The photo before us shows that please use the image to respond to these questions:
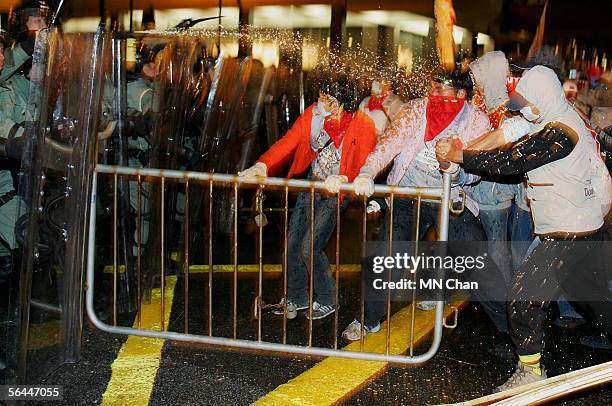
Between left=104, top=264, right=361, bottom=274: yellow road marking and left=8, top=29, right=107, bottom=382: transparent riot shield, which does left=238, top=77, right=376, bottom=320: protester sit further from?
left=104, top=264, right=361, bottom=274: yellow road marking

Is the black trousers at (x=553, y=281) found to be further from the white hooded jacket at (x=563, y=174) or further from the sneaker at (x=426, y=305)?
the sneaker at (x=426, y=305)

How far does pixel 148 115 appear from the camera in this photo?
6395 mm

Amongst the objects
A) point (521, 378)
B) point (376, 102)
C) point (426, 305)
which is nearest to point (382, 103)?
point (376, 102)

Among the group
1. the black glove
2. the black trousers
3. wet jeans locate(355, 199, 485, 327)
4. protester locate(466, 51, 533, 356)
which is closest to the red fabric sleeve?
wet jeans locate(355, 199, 485, 327)

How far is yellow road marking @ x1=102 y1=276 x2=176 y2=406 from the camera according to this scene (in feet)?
13.6

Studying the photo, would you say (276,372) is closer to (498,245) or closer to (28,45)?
(498,245)

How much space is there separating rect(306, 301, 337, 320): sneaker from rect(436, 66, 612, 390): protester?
1.59m

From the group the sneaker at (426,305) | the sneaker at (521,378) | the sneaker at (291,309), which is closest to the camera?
the sneaker at (521,378)

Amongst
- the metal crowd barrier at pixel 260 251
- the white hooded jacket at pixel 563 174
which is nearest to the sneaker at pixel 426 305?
the metal crowd barrier at pixel 260 251

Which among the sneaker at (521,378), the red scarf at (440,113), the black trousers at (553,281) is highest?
the red scarf at (440,113)

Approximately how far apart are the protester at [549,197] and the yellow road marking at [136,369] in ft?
6.45

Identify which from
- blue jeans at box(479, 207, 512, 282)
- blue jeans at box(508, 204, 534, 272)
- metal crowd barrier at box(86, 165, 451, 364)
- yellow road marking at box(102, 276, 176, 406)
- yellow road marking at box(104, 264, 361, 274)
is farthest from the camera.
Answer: yellow road marking at box(104, 264, 361, 274)

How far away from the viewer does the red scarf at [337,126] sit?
5.37 metres

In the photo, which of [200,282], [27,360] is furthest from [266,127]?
[27,360]
